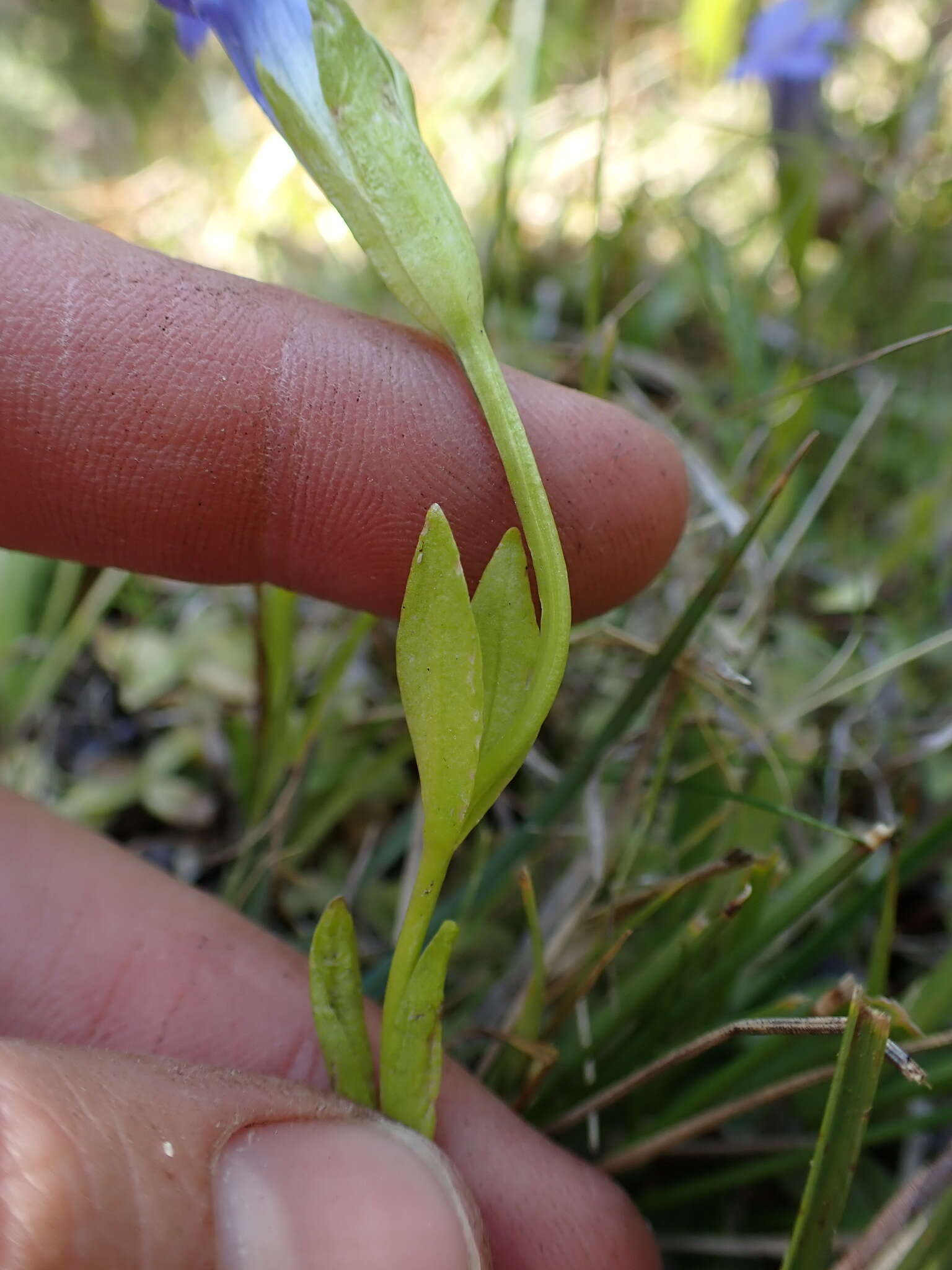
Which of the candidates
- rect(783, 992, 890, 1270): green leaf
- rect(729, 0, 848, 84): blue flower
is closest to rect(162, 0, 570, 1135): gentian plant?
rect(783, 992, 890, 1270): green leaf

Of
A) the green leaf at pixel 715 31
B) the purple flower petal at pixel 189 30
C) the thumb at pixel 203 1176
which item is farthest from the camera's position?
the green leaf at pixel 715 31

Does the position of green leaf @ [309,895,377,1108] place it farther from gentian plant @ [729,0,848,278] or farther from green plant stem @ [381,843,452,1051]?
gentian plant @ [729,0,848,278]

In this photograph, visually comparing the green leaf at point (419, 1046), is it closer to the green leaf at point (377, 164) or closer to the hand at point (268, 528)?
the hand at point (268, 528)

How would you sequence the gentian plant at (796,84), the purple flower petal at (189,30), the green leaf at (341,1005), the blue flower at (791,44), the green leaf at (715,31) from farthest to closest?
the green leaf at (715,31) → the blue flower at (791,44) → the gentian plant at (796,84) → the purple flower petal at (189,30) → the green leaf at (341,1005)

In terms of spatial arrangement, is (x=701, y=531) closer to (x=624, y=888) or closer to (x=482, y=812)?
(x=624, y=888)

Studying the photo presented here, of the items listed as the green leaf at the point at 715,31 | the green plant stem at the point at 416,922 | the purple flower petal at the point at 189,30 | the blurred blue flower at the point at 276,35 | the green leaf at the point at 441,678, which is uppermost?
the green leaf at the point at 715,31

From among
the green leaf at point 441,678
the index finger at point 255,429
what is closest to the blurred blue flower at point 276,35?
the index finger at point 255,429

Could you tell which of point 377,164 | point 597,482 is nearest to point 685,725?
point 597,482

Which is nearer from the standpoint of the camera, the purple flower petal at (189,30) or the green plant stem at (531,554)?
the green plant stem at (531,554)

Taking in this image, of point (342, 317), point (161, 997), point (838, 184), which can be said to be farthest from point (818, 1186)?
point (838, 184)
